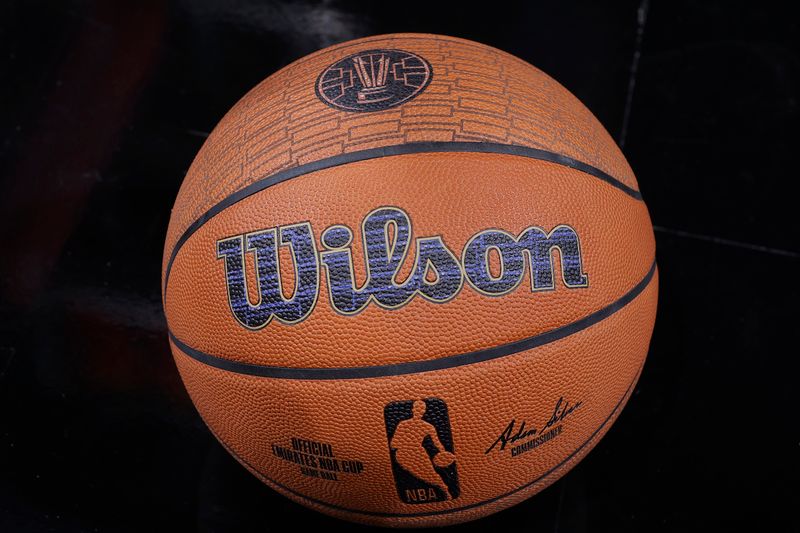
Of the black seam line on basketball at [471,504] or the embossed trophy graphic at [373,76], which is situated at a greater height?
the embossed trophy graphic at [373,76]

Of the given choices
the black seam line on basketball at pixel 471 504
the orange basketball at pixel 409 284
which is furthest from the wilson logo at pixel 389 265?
the black seam line on basketball at pixel 471 504

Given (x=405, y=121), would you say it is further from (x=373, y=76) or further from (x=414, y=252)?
(x=414, y=252)

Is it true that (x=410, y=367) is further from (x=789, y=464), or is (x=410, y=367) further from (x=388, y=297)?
(x=789, y=464)

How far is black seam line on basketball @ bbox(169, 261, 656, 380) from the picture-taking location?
125 centimetres

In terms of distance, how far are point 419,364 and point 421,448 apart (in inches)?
5.8

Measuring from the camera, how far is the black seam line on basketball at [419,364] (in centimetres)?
125

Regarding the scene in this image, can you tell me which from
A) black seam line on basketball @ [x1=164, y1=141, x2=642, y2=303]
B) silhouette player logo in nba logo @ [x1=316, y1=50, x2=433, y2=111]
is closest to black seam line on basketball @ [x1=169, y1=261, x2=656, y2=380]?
black seam line on basketball @ [x1=164, y1=141, x2=642, y2=303]

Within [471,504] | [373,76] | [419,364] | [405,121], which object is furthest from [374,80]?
[471,504]

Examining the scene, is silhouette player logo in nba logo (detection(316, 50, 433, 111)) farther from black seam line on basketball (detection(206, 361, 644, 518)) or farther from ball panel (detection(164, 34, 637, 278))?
black seam line on basketball (detection(206, 361, 644, 518))

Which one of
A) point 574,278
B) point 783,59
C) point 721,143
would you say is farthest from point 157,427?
point 783,59

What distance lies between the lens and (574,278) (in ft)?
4.29

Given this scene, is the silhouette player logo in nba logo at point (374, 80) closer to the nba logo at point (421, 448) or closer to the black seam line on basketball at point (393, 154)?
the black seam line on basketball at point (393, 154)

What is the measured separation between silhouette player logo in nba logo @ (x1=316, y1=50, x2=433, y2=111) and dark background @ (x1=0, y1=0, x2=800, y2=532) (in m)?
0.88

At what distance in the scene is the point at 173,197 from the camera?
7.57ft
